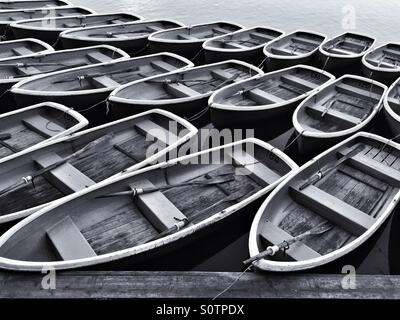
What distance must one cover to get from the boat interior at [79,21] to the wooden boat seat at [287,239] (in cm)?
1277

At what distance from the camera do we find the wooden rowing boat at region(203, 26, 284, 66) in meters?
13.1

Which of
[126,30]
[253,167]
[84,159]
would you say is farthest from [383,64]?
[84,159]

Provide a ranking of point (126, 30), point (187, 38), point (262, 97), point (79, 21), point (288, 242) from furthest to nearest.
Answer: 1. point (79, 21)
2. point (126, 30)
3. point (187, 38)
4. point (262, 97)
5. point (288, 242)

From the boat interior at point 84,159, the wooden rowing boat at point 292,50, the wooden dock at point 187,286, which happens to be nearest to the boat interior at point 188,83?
the wooden rowing boat at point 292,50

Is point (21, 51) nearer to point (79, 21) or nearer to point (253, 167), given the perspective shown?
point (79, 21)

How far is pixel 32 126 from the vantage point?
8789 mm

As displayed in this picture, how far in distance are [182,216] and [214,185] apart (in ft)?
4.19

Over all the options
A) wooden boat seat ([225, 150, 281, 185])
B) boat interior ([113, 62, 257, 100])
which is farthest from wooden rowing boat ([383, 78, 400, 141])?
boat interior ([113, 62, 257, 100])

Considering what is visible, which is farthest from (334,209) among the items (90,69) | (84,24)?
(84,24)

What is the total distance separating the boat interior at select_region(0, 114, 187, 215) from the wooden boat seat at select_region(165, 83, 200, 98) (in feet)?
5.69

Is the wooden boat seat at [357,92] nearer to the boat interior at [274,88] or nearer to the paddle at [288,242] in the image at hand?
the boat interior at [274,88]

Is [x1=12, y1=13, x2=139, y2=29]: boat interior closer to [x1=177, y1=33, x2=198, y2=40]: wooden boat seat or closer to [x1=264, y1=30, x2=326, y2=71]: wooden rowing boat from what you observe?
[x1=177, y1=33, x2=198, y2=40]: wooden boat seat

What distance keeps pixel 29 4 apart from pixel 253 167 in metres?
16.4
